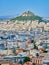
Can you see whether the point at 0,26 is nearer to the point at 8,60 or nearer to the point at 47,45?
the point at 47,45

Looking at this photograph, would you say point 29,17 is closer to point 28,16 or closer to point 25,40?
point 28,16

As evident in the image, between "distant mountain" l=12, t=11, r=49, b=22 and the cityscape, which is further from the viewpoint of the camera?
"distant mountain" l=12, t=11, r=49, b=22

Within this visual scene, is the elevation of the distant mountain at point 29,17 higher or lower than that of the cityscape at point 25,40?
higher

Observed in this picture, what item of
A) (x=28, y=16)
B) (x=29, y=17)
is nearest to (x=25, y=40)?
(x=28, y=16)

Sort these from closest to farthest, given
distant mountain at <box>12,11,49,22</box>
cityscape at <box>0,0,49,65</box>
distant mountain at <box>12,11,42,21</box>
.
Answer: cityscape at <box>0,0,49,65</box>, distant mountain at <box>12,11,49,22</box>, distant mountain at <box>12,11,42,21</box>

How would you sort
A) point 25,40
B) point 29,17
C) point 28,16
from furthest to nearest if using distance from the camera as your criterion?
point 29,17, point 28,16, point 25,40

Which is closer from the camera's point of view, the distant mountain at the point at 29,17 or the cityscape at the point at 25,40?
the cityscape at the point at 25,40

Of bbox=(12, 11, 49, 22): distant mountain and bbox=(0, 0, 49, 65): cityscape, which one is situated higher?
bbox=(12, 11, 49, 22): distant mountain

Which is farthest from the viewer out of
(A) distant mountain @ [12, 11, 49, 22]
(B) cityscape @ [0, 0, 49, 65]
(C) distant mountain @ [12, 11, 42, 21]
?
(C) distant mountain @ [12, 11, 42, 21]

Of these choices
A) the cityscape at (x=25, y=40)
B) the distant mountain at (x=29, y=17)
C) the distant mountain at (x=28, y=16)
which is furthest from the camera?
the distant mountain at (x=28, y=16)

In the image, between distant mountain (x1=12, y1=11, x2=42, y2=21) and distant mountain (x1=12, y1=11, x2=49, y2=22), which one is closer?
distant mountain (x1=12, y1=11, x2=49, y2=22)

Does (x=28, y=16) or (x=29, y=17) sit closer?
(x=28, y=16)
